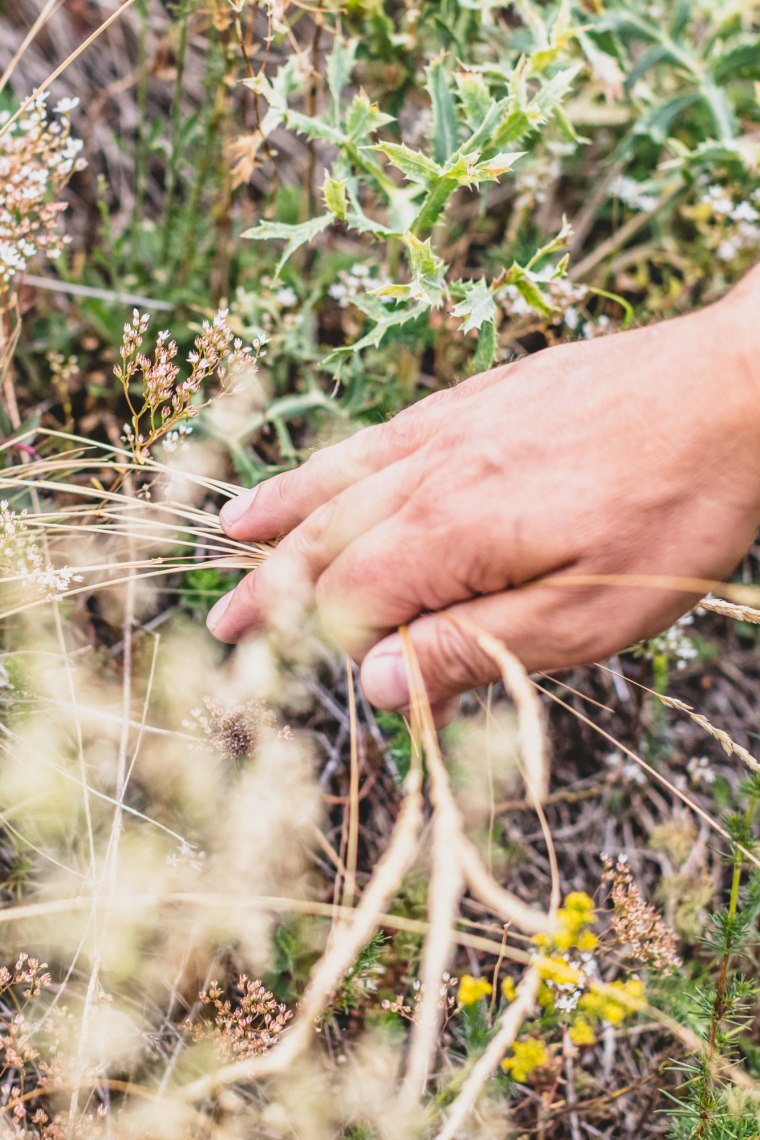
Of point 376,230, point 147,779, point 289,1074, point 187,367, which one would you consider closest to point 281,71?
point 376,230

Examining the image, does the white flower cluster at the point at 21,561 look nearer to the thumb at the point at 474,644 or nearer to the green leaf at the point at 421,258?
the thumb at the point at 474,644

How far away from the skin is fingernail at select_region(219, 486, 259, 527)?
0.99 ft

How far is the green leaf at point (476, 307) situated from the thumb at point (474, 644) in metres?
0.70

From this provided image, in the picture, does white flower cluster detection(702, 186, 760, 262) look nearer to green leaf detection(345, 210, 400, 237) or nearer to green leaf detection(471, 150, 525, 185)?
green leaf detection(471, 150, 525, 185)

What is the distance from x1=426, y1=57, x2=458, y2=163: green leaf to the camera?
7.54 feet

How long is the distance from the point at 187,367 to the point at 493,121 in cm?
126

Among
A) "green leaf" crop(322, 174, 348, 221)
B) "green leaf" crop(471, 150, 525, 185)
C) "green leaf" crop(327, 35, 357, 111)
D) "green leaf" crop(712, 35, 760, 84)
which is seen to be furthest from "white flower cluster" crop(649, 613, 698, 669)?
"green leaf" crop(712, 35, 760, 84)

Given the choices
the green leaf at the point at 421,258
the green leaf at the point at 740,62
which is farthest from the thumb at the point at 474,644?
the green leaf at the point at 740,62

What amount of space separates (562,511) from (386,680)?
1.50 ft

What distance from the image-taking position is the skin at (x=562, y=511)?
60.0 inches

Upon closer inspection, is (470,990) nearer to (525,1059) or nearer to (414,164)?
(525,1059)

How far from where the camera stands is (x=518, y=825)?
267cm

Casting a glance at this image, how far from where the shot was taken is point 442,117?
91.4 inches

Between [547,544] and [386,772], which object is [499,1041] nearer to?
[547,544]
